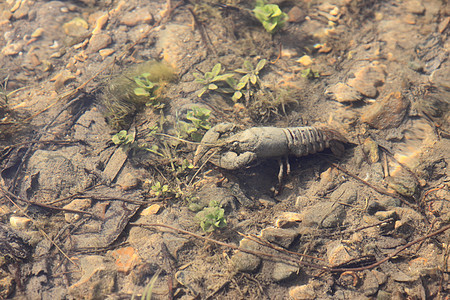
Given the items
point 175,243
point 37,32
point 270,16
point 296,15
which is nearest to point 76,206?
point 175,243

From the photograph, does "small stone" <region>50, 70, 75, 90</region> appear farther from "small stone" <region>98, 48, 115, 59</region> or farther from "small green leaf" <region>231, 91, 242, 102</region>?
"small green leaf" <region>231, 91, 242, 102</region>

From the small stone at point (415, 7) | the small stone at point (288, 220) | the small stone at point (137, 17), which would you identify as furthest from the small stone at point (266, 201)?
the small stone at point (415, 7)

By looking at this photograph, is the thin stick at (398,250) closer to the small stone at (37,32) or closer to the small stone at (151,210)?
the small stone at (151,210)

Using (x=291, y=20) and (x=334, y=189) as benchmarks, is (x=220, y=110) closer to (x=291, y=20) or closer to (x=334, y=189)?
(x=334, y=189)

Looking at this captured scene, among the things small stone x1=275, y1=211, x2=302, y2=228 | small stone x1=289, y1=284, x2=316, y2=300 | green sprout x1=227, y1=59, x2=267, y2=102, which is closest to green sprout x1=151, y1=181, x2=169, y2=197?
small stone x1=275, y1=211, x2=302, y2=228

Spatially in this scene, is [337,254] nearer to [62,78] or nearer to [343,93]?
[343,93]

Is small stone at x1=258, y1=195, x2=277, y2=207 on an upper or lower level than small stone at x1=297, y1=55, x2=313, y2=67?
lower
